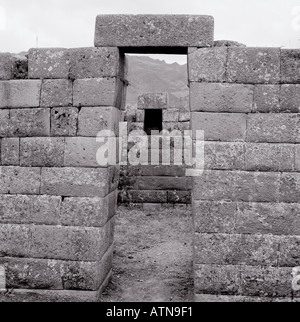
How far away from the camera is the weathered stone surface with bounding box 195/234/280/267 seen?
514 cm

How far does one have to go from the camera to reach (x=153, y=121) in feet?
42.2

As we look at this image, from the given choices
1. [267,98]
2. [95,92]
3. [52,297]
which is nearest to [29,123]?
[95,92]

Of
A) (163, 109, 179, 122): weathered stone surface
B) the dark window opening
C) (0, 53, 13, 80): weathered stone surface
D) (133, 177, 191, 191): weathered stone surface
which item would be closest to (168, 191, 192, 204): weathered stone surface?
(133, 177, 191, 191): weathered stone surface

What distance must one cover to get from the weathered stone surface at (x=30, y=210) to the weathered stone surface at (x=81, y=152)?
0.58m

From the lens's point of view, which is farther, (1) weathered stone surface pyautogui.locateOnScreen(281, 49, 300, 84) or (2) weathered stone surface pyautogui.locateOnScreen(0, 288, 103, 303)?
(2) weathered stone surface pyautogui.locateOnScreen(0, 288, 103, 303)

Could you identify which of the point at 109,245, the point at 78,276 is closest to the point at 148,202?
the point at 109,245

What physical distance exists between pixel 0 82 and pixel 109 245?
304 cm

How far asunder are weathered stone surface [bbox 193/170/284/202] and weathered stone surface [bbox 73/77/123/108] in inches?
66.6

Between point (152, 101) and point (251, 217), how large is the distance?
786 cm

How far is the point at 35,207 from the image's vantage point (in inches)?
212

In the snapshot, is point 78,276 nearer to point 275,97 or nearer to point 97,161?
point 97,161

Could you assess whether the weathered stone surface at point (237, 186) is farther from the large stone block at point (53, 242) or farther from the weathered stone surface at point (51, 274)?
the weathered stone surface at point (51, 274)

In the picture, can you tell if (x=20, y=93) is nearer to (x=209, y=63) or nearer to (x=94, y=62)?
(x=94, y=62)

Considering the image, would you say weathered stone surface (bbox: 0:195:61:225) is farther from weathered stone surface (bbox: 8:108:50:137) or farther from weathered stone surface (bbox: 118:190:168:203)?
weathered stone surface (bbox: 118:190:168:203)
